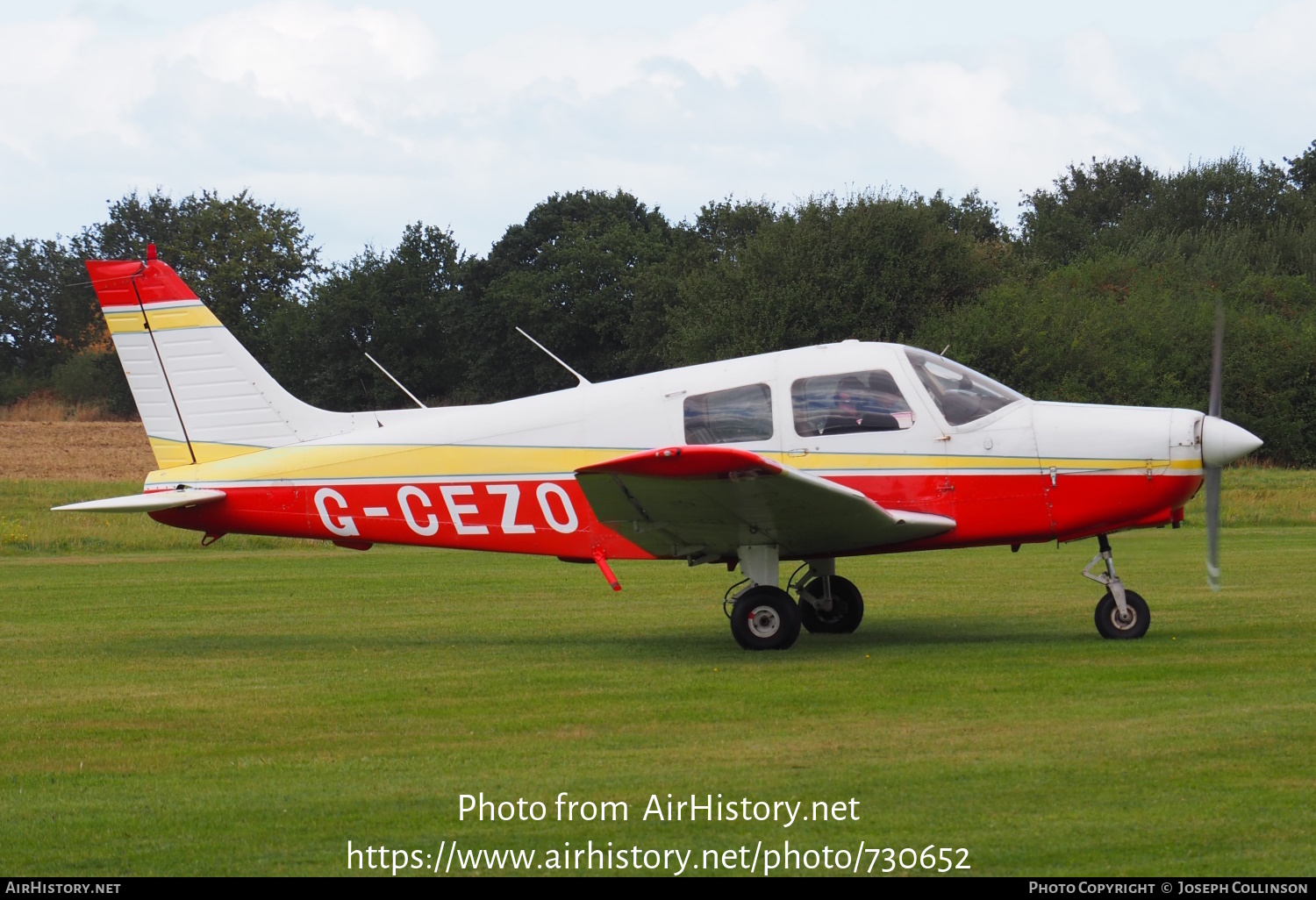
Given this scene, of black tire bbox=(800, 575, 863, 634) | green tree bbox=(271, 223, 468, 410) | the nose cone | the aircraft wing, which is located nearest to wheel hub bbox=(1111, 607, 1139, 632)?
the nose cone

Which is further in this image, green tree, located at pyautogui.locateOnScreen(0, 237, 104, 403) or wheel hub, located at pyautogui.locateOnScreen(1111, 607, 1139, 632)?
green tree, located at pyautogui.locateOnScreen(0, 237, 104, 403)

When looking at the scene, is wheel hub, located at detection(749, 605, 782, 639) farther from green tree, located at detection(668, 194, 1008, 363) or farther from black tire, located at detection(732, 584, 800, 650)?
green tree, located at detection(668, 194, 1008, 363)

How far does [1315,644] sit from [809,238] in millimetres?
37927

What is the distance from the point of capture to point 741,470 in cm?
995

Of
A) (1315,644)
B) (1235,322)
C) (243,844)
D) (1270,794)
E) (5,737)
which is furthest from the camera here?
(1235,322)

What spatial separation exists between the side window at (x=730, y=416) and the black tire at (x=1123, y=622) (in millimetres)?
3052

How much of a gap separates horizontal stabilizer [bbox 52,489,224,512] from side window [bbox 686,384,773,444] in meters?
4.26

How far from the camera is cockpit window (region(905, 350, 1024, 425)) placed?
1120cm

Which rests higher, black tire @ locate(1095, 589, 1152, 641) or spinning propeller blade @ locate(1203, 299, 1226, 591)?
spinning propeller blade @ locate(1203, 299, 1226, 591)

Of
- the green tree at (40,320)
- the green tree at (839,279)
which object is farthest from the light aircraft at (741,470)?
the green tree at (40,320)

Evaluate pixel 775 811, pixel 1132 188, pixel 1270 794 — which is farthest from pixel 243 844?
pixel 1132 188

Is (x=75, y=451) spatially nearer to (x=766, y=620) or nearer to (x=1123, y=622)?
(x=766, y=620)

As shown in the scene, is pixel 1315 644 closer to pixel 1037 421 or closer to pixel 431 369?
pixel 1037 421
